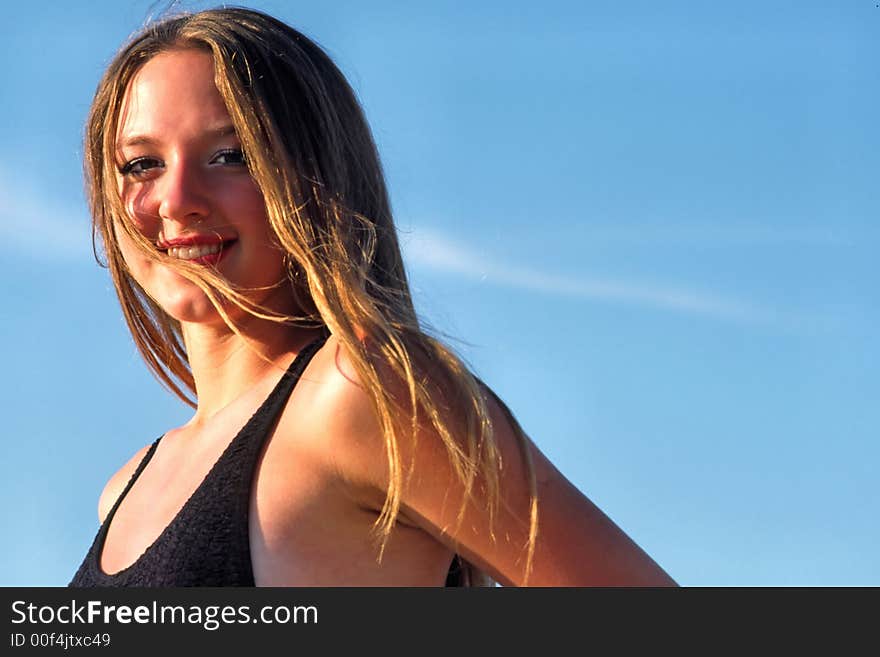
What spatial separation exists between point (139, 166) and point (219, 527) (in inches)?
43.6

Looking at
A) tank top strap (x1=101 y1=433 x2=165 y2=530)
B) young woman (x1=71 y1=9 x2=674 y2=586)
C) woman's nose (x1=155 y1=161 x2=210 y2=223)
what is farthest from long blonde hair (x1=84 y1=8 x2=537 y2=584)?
tank top strap (x1=101 y1=433 x2=165 y2=530)

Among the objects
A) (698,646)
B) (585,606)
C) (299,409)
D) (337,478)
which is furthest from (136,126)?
(698,646)

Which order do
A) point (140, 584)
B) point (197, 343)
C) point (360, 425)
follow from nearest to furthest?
1. point (360, 425)
2. point (140, 584)
3. point (197, 343)

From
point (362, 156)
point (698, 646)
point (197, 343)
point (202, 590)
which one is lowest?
point (698, 646)

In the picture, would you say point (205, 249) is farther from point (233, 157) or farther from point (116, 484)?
point (116, 484)

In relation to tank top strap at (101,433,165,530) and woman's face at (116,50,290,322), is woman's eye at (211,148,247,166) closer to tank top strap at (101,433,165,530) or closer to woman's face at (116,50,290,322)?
woman's face at (116,50,290,322)

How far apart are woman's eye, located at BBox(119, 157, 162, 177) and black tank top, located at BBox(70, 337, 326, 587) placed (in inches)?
28.4

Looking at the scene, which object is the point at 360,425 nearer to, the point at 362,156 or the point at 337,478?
the point at 337,478

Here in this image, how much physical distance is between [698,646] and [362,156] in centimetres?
156

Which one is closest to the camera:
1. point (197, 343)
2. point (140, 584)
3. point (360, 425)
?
point (360, 425)

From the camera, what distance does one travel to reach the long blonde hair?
2869mm

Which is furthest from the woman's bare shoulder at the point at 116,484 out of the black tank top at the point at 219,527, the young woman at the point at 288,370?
the black tank top at the point at 219,527

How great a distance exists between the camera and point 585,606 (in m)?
2.88

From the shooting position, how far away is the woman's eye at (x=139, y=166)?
11.4ft
